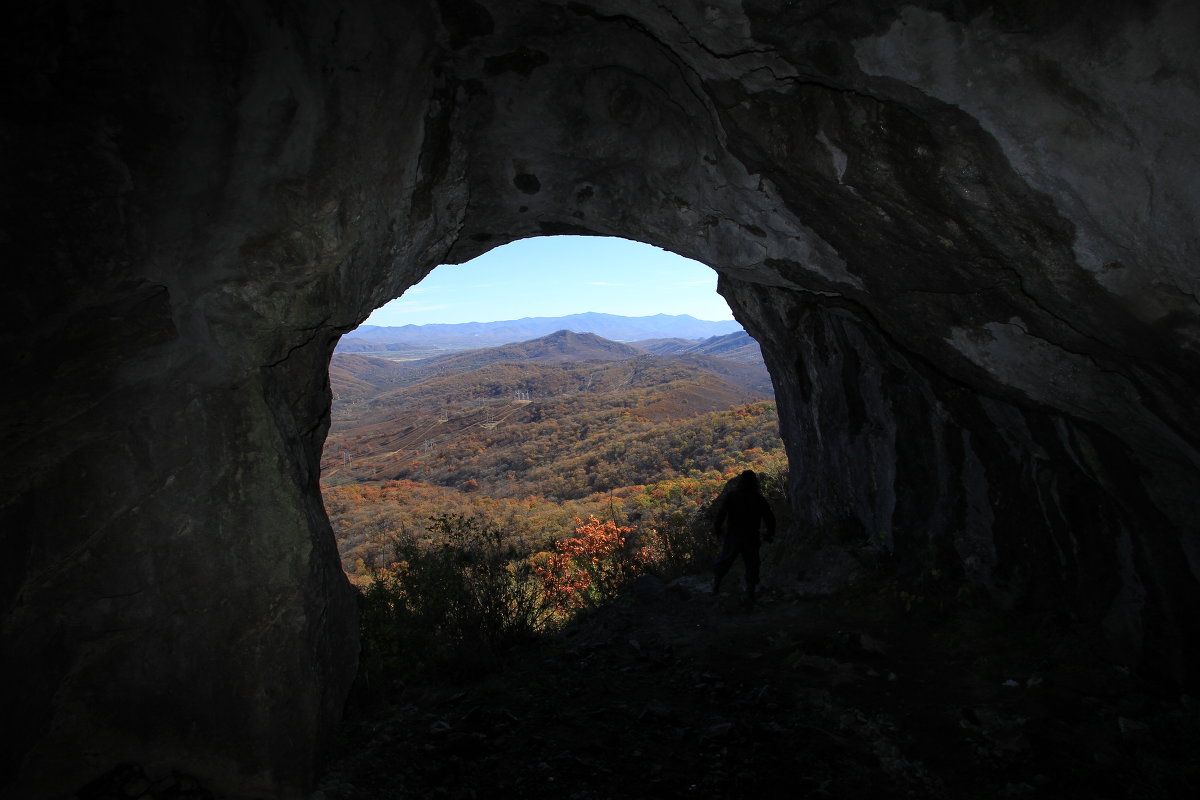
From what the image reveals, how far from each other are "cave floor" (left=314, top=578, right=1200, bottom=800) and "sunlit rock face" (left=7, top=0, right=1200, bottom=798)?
19.6 inches

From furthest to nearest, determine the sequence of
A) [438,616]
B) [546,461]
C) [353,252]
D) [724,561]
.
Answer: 1. [546,461]
2. [724,561]
3. [438,616]
4. [353,252]

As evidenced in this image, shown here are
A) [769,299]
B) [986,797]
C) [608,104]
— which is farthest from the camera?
[769,299]

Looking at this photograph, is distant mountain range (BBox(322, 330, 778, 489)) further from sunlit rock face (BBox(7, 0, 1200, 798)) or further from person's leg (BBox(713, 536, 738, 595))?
sunlit rock face (BBox(7, 0, 1200, 798))

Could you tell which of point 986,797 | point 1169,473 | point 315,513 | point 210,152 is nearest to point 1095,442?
point 1169,473

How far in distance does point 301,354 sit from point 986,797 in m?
5.13

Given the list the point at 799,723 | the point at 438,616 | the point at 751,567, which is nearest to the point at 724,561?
the point at 751,567

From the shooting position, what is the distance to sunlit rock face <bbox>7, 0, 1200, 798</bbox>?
2818mm

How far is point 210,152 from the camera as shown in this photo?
10.9 feet

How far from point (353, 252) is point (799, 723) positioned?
4.50 meters

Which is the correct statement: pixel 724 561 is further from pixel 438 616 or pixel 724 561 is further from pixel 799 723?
pixel 438 616

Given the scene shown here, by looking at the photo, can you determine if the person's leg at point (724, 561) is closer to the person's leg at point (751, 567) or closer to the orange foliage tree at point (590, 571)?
the person's leg at point (751, 567)

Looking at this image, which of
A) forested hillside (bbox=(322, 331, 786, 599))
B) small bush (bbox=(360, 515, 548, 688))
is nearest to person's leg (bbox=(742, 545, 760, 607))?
small bush (bbox=(360, 515, 548, 688))

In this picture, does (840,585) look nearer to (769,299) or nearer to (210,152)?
(769,299)

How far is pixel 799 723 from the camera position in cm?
425
